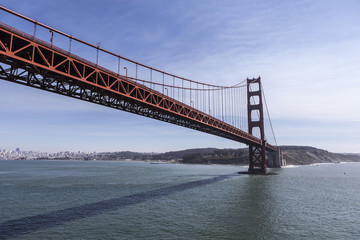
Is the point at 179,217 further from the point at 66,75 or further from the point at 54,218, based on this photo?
the point at 66,75

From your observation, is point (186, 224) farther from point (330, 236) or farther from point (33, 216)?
point (33, 216)

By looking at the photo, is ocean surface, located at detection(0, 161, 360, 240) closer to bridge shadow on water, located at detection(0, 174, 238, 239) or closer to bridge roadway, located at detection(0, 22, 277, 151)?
bridge shadow on water, located at detection(0, 174, 238, 239)

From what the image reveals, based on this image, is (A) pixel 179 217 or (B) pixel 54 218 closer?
(B) pixel 54 218

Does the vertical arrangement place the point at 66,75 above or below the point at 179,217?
above

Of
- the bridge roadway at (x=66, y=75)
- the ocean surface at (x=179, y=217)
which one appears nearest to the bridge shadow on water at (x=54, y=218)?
the ocean surface at (x=179, y=217)

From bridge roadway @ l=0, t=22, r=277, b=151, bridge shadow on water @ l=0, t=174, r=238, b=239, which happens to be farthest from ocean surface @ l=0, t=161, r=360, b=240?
bridge roadway @ l=0, t=22, r=277, b=151

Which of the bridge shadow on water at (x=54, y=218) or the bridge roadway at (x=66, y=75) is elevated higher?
the bridge roadway at (x=66, y=75)

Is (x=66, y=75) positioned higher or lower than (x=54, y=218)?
higher

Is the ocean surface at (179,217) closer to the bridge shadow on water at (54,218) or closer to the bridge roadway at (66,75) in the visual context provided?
the bridge shadow on water at (54,218)

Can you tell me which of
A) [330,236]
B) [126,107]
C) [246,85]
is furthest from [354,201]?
[246,85]

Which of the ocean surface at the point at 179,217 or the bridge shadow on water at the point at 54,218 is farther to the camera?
the bridge shadow on water at the point at 54,218

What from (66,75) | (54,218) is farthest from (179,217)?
(66,75)
